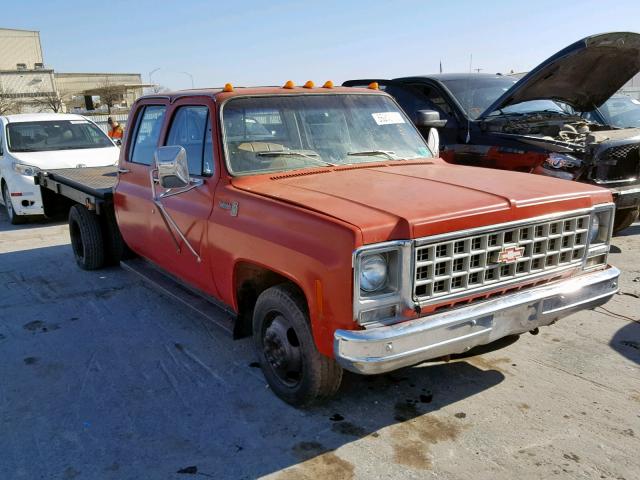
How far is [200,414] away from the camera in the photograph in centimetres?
352

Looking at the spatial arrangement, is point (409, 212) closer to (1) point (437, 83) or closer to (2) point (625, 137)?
(2) point (625, 137)

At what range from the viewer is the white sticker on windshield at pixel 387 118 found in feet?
15.0

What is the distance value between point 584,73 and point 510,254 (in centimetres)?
465

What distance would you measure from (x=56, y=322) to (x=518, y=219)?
4.05 meters

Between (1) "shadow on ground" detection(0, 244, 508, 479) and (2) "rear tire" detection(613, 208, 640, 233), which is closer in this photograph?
(1) "shadow on ground" detection(0, 244, 508, 479)

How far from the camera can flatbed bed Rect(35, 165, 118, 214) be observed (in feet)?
19.7

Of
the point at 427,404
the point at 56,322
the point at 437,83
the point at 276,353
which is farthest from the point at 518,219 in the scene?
the point at 437,83

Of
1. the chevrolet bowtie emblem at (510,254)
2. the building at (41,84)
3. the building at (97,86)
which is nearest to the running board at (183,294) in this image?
the chevrolet bowtie emblem at (510,254)

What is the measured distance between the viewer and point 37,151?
32.1 ft

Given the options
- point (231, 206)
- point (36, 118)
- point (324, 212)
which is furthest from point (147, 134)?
point (36, 118)

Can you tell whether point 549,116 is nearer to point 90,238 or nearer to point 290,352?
point 290,352

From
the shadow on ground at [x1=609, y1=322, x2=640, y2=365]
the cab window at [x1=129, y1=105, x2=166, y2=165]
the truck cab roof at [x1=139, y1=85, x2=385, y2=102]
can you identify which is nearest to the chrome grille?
the shadow on ground at [x1=609, y1=322, x2=640, y2=365]

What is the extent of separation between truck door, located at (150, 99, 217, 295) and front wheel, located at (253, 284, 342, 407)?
2.36ft

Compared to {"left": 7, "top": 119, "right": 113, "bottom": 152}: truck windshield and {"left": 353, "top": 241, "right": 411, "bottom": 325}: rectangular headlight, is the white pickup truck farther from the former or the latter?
{"left": 353, "top": 241, "right": 411, "bottom": 325}: rectangular headlight
